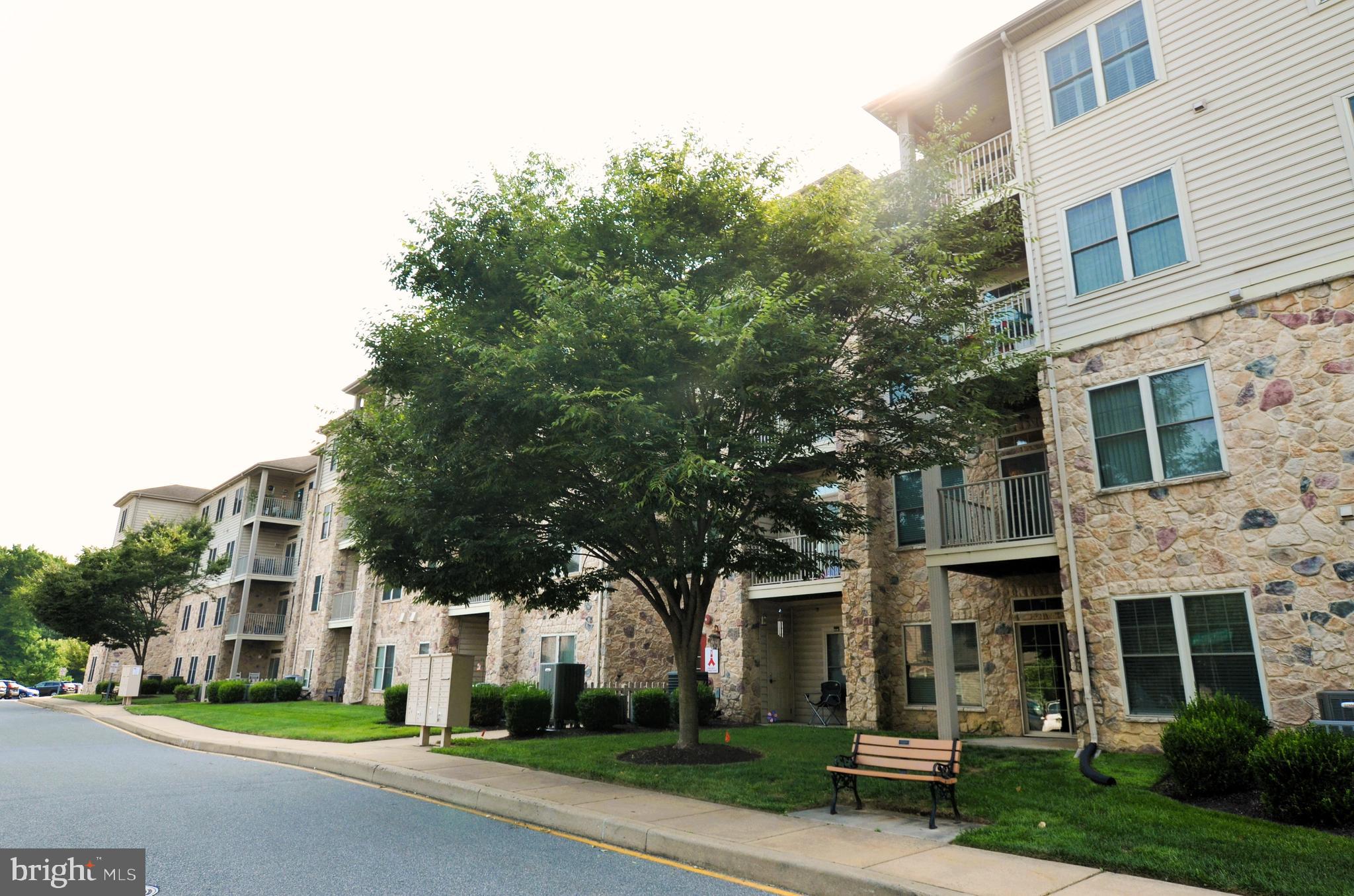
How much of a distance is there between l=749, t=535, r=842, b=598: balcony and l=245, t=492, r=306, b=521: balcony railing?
29.0m

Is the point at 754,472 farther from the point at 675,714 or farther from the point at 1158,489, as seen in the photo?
the point at 675,714

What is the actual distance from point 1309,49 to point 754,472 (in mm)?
9999

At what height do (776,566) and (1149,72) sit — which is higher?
(1149,72)

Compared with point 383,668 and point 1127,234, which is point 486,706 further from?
point 1127,234

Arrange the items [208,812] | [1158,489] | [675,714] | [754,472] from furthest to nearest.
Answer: [675,714], [1158,489], [754,472], [208,812]

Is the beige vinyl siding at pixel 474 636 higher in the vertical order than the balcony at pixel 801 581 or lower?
lower

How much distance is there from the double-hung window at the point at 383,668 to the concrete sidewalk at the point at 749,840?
1856 cm

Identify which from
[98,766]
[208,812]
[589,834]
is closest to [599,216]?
[589,834]

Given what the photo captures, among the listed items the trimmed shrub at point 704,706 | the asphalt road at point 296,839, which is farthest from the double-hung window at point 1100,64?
the asphalt road at point 296,839

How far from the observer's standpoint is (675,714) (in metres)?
18.1

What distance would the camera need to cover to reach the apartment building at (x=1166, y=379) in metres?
10.7

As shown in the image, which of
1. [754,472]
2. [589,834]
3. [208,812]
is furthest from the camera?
[754,472]

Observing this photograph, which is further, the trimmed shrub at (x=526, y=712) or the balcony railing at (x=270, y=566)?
the balcony railing at (x=270, y=566)

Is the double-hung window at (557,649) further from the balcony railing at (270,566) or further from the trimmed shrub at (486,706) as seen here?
the balcony railing at (270,566)
